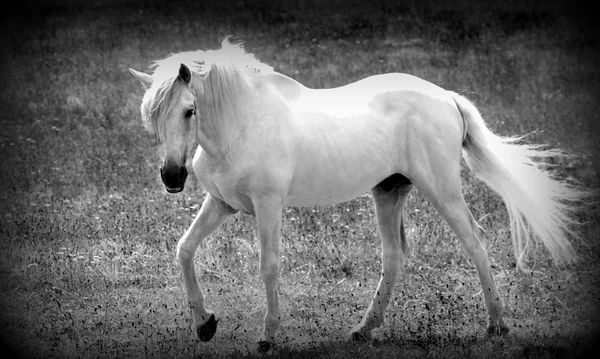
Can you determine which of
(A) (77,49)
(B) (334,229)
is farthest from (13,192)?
(A) (77,49)

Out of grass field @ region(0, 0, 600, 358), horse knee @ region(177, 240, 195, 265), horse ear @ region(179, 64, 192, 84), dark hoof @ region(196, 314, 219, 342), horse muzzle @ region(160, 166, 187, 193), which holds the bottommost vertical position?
grass field @ region(0, 0, 600, 358)

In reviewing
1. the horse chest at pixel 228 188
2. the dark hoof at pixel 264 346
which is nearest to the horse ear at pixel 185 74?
the horse chest at pixel 228 188

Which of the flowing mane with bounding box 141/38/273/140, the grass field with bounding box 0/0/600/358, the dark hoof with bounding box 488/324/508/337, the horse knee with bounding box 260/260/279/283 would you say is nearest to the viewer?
the flowing mane with bounding box 141/38/273/140

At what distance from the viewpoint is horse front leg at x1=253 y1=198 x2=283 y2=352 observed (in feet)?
19.3

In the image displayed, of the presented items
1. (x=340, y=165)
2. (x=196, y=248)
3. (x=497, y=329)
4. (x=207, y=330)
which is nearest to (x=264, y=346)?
(x=207, y=330)

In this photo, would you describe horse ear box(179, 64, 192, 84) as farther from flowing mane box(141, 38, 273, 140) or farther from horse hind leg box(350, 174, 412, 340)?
horse hind leg box(350, 174, 412, 340)

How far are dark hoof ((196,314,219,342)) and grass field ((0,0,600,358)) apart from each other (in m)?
0.12

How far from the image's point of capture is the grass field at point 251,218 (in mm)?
6727

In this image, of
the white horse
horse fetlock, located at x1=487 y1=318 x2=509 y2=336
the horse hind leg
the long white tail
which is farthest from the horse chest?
horse fetlock, located at x1=487 y1=318 x2=509 y2=336

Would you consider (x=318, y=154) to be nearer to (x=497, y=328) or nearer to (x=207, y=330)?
(x=207, y=330)

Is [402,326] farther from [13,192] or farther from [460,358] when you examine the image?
[13,192]

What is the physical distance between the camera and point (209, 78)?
5773mm

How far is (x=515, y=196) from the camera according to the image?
6.80 meters

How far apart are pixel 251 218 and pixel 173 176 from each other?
4.40 meters
